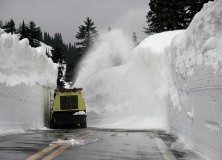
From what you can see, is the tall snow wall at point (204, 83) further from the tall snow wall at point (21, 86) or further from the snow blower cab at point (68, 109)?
the snow blower cab at point (68, 109)

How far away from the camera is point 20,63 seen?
24.4m

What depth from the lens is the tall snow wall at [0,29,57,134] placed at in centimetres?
2061

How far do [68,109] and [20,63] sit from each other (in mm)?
4895

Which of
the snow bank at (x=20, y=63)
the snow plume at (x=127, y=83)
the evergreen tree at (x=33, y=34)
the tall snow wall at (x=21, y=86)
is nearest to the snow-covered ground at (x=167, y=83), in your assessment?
the snow plume at (x=127, y=83)

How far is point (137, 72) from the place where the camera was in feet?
116

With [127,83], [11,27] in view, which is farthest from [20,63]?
[11,27]

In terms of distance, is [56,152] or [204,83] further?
[56,152]

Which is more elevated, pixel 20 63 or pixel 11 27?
pixel 11 27

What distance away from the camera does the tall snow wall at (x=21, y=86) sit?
2061 cm

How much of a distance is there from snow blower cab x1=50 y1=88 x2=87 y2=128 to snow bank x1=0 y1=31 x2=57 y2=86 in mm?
1932

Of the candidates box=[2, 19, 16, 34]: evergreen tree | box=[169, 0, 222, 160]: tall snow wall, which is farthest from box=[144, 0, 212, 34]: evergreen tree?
box=[2, 19, 16, 34]: evergreen tree

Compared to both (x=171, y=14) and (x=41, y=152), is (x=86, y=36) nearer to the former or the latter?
(x=171, y=14)

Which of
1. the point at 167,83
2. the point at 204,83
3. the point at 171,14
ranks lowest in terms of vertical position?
the point at 204,83

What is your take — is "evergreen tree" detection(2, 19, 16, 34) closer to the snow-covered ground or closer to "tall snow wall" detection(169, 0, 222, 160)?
the snow-covered ground
